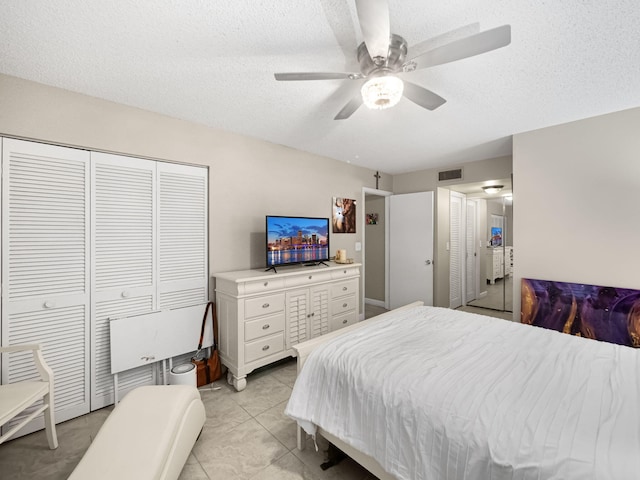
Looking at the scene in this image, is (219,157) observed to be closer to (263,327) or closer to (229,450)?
(263,327)

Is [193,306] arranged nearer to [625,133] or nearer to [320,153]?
[320,153]

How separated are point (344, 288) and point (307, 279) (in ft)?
2.14

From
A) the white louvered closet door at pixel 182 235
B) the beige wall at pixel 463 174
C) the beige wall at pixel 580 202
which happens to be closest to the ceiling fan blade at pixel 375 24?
the white louvered closet door at pixel 182 235

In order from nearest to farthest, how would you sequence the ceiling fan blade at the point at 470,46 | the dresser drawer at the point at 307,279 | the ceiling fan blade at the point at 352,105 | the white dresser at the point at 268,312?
1. the ceiling fan blade at the point at 470,46
2. the ceiling fan blade at the point at 352,105
3. the white dresser at the point at 268,312
4. the dresser drawer at the point at 307,279

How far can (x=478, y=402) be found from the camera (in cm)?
113

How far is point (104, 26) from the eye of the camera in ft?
4.76

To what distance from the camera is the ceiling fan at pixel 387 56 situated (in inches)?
45.3

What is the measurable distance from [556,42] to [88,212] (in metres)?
3.42

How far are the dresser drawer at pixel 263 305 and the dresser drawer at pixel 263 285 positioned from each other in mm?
72

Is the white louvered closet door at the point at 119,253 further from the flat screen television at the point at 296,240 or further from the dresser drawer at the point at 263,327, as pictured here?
the flat screen television at the point at 296,240

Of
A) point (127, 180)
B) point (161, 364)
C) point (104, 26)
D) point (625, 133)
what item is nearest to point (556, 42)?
point (625, 133)

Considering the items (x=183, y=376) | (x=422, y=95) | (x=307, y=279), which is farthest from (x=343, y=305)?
(x=422, y=95)

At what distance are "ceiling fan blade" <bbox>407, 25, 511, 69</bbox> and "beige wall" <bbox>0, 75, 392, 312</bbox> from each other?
217 cm

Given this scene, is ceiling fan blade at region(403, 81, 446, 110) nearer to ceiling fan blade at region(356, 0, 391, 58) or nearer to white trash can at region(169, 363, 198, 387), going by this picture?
ceiling fan blade at region(356, 0, 391, 58)
